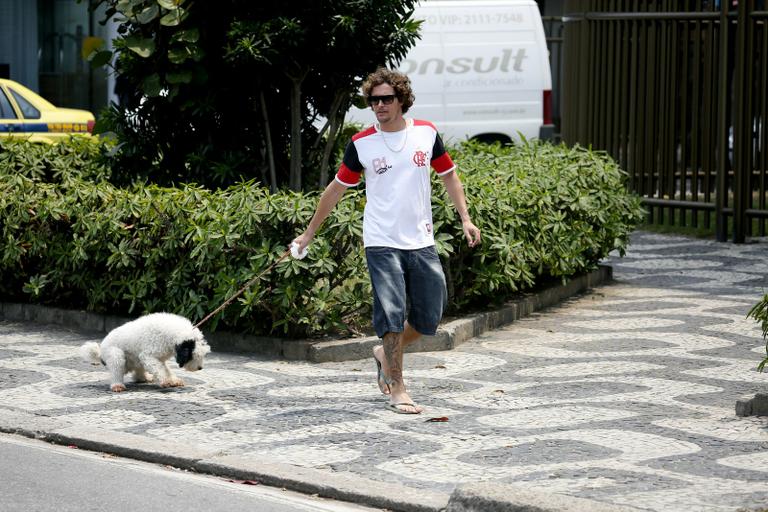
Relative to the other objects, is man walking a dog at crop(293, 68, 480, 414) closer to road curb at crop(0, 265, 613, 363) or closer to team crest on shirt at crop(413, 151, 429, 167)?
team crest on shirt at crop(413, 151, 429, 167)

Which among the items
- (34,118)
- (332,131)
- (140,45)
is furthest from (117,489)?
(34,118)

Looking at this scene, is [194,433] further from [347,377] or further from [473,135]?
[473,135]

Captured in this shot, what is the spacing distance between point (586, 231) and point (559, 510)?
6.30 m

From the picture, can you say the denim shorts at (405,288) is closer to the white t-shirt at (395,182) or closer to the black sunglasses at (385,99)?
the white t-shirt at (395,182)

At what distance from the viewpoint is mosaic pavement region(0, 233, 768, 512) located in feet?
20.2

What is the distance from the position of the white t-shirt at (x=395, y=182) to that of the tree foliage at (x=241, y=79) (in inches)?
127

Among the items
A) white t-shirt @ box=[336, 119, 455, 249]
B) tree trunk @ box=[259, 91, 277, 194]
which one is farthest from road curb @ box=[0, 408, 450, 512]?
tree trunk @ box=[259, 91, 277, 194]

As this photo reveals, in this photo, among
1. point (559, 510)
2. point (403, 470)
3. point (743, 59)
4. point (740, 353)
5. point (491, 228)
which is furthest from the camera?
point (743, 59)

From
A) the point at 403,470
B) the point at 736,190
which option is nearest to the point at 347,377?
the point at 403,470

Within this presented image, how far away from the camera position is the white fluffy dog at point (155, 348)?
7840 millimetres

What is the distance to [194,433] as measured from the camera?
23.1 feet

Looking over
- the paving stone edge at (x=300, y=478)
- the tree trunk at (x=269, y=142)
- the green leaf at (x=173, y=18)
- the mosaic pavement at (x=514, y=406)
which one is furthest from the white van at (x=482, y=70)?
the paving stone edge at (x=300, y=478)

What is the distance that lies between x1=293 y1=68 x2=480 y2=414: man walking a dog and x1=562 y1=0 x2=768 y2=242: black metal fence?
25.6 feet

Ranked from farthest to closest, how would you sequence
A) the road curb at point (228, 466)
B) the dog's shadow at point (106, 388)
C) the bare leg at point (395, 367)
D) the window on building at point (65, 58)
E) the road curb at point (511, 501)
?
the window on building at point (65, 58), the dog's shadow at point (106, 388), the bare leg at point (395, 367), the road curb at point (228, 466), the road curb at point (511, 501)
